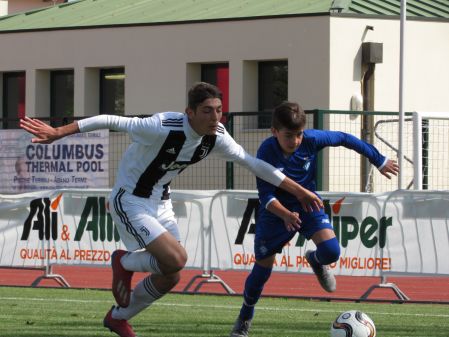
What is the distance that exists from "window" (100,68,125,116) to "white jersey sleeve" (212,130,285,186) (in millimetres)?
21643

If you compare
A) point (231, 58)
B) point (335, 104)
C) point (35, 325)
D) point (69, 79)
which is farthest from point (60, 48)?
point (35, 325)

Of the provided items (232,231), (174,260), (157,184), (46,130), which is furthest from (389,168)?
(232,231)

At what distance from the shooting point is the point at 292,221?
413 inches

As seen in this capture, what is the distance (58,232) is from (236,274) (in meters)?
3.11

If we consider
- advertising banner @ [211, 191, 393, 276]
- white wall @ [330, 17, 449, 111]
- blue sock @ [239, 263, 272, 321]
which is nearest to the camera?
blue sock @ [239, 263, 272, 321]

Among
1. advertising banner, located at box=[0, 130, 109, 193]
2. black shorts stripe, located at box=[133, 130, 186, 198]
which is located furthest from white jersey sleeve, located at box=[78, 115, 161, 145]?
advertising banner, located at box=[0, 130, 109, 193]

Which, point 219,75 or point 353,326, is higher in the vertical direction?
point 219,75

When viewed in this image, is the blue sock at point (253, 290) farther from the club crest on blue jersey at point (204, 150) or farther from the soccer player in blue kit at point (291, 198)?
the club crest on blue jersey at point (204, 150)

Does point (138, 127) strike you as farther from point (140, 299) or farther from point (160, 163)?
point (140, 299)

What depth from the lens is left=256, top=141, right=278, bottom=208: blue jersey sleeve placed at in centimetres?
1093

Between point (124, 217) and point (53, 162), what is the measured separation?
13.0 meters


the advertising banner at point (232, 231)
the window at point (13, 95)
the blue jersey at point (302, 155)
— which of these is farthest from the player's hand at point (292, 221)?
the window at point (13, 95)

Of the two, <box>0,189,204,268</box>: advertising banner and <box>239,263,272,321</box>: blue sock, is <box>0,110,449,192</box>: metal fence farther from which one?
<box>239,263,272,321</box>: blue sock

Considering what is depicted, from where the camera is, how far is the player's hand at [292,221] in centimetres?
1048
